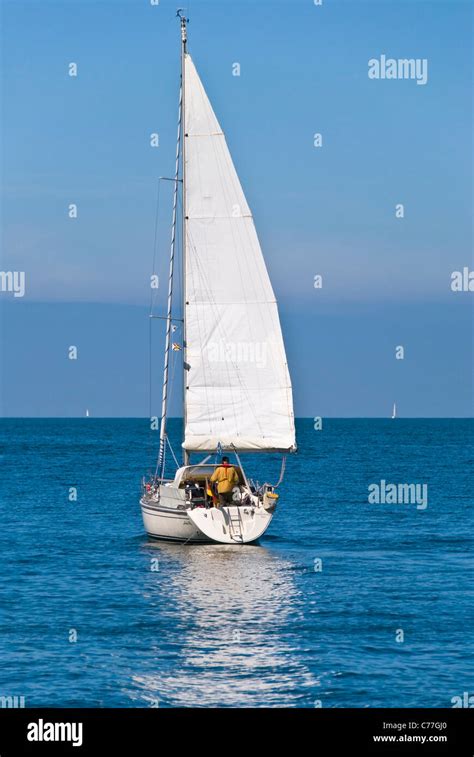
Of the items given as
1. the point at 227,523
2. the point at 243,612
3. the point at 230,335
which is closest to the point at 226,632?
the point at 243,612

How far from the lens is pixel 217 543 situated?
40719mm

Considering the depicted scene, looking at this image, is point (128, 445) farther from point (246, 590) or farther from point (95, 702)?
point (95, 702)

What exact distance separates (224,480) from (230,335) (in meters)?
5.52

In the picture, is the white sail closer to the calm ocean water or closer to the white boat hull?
the white boat hull

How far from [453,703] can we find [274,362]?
2038cm

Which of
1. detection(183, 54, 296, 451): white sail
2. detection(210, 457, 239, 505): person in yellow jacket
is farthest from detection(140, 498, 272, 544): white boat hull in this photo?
detection(183, 54, 296, 451): white sail

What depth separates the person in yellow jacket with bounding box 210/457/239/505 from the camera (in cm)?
3997

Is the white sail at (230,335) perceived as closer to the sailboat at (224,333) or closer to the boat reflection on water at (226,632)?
the sailboat at (224,333)

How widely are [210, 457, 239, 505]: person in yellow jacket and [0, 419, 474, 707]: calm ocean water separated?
65.8 inches

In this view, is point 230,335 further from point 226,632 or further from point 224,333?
point 226,632

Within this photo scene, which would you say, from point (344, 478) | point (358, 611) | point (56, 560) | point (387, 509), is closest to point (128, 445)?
point (344, 478)

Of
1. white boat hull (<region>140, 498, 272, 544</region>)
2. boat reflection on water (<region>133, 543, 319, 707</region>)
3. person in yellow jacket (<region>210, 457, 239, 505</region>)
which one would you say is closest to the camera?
boat reflection on water (<region>133, 543, 319, 707</region>)

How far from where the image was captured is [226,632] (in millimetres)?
29516

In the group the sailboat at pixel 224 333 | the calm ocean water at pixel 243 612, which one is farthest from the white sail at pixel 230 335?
the calm ocean water at pixel 243 612
